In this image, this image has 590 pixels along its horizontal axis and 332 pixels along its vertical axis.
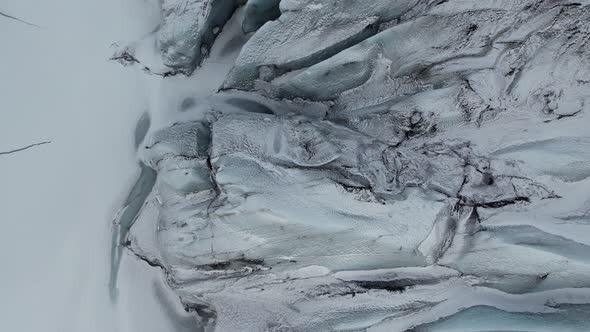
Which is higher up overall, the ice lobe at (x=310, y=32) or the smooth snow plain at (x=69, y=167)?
the ice lobe at (x=310, y=32)

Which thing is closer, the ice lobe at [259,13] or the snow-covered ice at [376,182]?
the snow-covered ice at [376,182]

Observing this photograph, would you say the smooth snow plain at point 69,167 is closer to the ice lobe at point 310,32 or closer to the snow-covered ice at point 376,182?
the snow-covered ice at point 376,182

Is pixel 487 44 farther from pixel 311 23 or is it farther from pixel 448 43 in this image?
pixel 311 23

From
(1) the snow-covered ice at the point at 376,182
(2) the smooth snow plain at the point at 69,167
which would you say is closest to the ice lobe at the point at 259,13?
(1) the snow-covered ice at the point at 376,182

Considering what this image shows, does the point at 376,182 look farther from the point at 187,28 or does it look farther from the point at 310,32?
the point at 187,28

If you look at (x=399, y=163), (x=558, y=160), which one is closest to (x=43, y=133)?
(x=399, y=163)

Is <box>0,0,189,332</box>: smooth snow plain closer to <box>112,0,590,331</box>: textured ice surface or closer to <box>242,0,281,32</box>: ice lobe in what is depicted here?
<box>112,0,590,331</box>: textured ice surface
